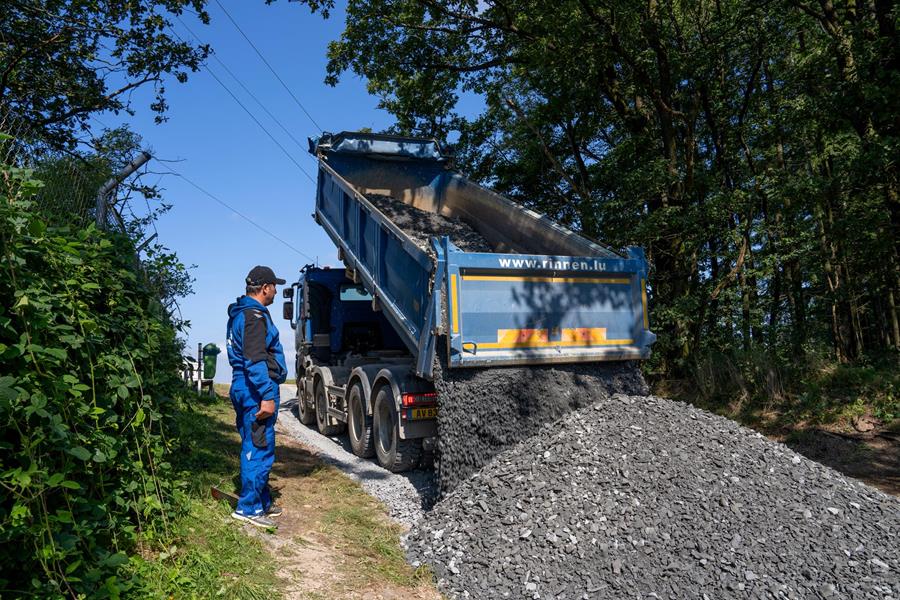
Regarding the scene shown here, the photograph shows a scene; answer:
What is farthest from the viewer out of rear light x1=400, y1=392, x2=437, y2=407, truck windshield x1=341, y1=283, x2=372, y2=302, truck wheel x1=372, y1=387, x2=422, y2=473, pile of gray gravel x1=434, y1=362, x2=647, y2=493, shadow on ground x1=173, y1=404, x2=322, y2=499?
truck windshield x1=341, y1=283, x2=372, y2=302

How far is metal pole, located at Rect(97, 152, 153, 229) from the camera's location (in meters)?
3.67

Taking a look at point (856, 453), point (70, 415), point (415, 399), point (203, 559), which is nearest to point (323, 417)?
point (415, 399)

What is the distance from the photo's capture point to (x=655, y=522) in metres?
3.75

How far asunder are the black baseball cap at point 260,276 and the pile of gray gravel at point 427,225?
235 centimetres

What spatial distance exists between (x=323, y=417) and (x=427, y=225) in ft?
10.7

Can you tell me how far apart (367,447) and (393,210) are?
304 centimetres

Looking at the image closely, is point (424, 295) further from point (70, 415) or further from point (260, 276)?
point (70, 415)

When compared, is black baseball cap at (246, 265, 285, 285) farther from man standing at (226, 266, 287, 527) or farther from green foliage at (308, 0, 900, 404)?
green foliage at (308, 0, 900, 404)

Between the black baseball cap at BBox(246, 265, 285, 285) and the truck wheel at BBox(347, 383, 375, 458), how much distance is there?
2712mm

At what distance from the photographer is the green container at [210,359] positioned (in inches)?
466

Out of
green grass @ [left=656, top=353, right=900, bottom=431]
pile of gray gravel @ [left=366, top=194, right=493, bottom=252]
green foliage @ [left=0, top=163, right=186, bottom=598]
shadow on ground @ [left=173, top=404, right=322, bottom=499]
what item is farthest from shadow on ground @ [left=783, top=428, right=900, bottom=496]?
green foliage @ [left=0, top=163, right=186, bottom=598]

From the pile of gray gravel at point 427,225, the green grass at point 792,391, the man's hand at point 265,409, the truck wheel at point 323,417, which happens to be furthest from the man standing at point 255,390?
the green grass at point 792,391

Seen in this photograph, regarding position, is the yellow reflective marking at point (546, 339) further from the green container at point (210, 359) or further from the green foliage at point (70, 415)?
the green container at point (210, 359)

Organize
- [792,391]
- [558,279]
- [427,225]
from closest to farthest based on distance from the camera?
[558,279]
[427,225]
[792,391]
